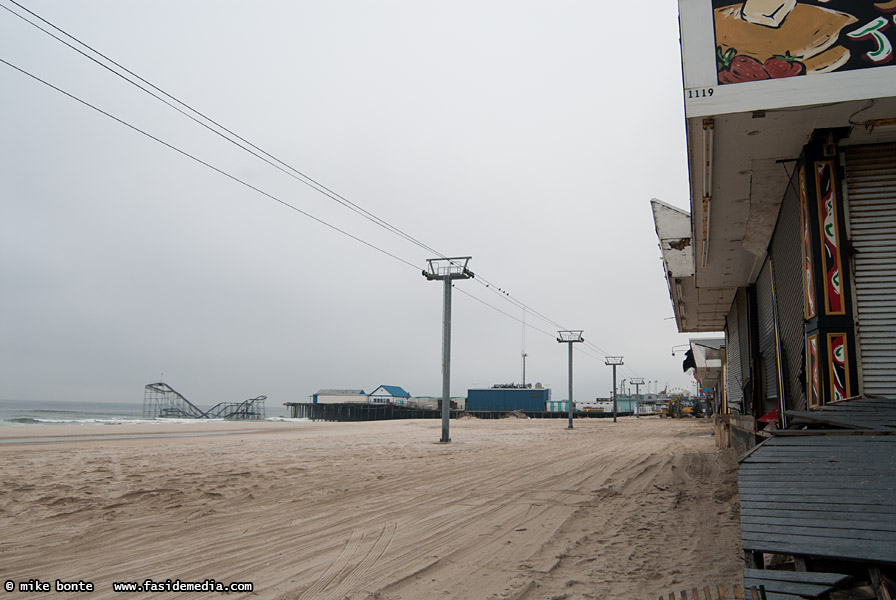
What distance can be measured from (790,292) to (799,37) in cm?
412

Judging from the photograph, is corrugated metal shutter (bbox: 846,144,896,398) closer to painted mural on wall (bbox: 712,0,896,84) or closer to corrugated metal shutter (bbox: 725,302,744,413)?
painted mural on wall (bbox: 712,0,896,84)

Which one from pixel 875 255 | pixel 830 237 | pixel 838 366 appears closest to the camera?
pixel 838 366

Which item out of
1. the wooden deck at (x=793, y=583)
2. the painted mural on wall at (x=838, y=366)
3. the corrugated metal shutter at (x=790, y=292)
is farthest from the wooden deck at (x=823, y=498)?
the corrugated metal shutter at (x=790, y=292)

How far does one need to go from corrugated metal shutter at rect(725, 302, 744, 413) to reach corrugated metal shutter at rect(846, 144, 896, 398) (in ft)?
35.4

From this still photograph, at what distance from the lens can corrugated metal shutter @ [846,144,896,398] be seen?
22.0ft

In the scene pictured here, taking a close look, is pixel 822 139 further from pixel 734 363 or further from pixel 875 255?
pixel 734 363

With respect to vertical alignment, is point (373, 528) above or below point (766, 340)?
below

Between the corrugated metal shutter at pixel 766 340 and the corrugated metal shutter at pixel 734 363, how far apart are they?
3363 millimetres

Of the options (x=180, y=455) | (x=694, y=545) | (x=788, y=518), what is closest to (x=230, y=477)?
(x=180, y=455)

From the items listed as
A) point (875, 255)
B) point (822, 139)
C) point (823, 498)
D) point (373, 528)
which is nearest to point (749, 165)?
point (822, 139)

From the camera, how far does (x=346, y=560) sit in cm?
511

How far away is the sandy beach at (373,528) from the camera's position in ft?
15.1

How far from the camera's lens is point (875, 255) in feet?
22.8

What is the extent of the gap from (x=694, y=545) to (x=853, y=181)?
498 cm
